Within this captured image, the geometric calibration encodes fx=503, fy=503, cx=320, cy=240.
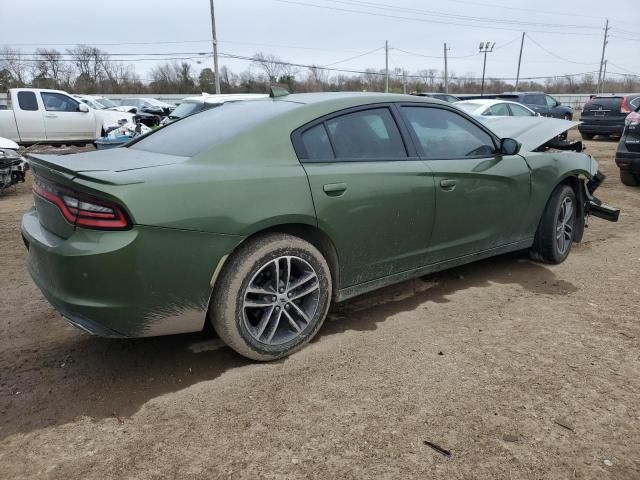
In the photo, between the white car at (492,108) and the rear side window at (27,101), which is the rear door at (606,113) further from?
the rear side window at (27,101)

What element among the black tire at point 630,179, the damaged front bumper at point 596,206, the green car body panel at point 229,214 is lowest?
the black tire at point 630,179

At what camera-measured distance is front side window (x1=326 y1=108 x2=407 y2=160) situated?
123 inches

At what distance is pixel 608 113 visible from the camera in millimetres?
15562

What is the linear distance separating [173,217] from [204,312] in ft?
1.80

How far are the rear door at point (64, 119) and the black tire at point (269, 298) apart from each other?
530 inches

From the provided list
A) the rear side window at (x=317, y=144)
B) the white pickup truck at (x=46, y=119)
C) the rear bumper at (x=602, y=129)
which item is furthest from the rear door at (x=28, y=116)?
the rear bumper at (x=602, y=129)

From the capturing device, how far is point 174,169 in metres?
2.57

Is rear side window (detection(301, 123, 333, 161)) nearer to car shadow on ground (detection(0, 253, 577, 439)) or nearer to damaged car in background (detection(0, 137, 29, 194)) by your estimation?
car shadow on ground (detection(0, 253, 577, 439))

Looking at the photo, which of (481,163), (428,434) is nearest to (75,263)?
(428,434)

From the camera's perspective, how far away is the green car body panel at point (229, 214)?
2387mm

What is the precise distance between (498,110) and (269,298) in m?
11.0

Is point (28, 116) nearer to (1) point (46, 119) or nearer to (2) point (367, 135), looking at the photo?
(1) point (46, 119)

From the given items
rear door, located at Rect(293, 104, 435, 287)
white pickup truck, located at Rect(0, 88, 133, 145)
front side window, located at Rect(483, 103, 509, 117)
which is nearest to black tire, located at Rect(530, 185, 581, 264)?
rear door, located at Rect(293, 104, 435, 287)

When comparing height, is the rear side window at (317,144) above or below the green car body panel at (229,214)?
above
